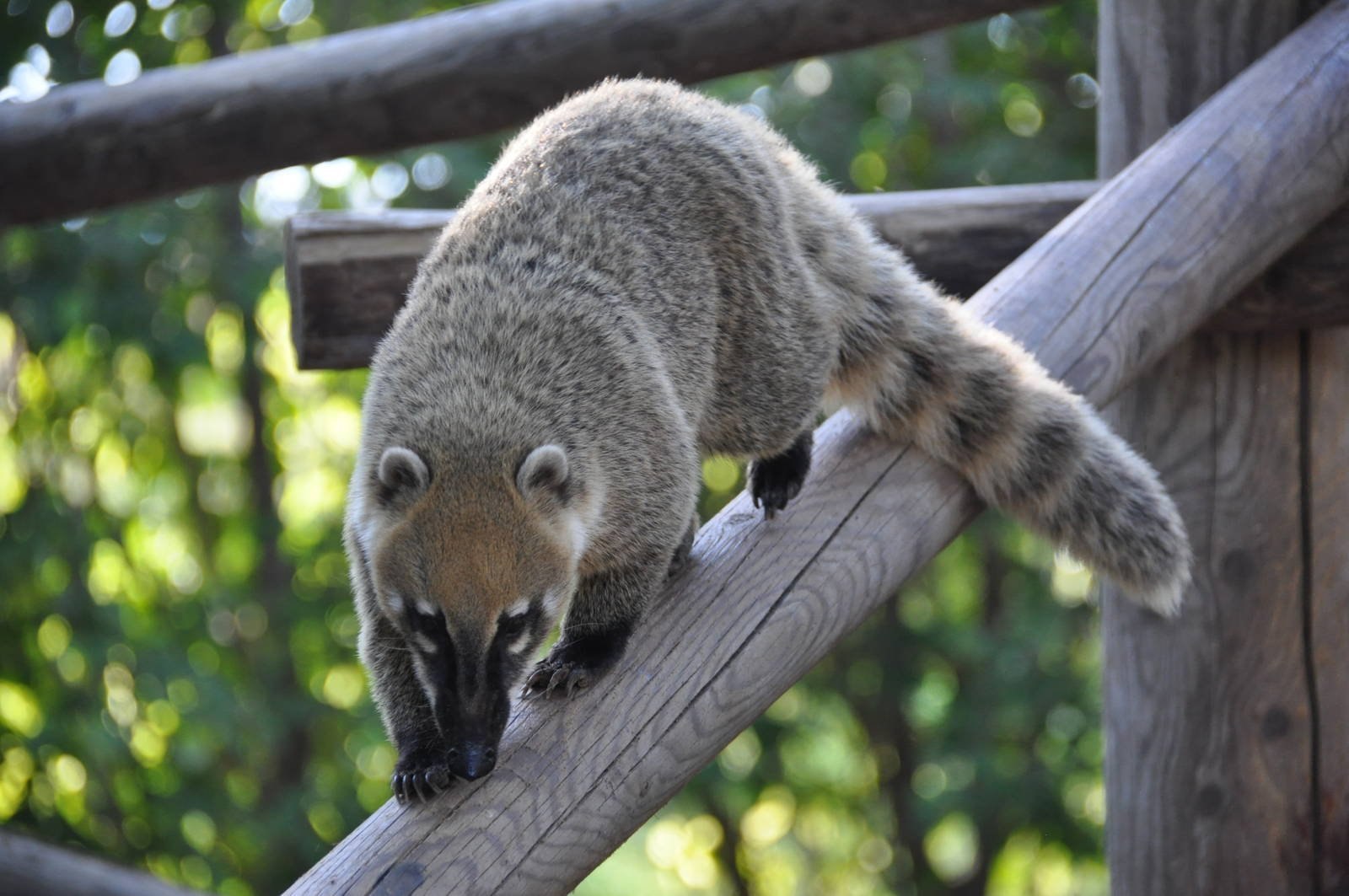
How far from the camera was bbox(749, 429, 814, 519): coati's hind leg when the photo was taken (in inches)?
118

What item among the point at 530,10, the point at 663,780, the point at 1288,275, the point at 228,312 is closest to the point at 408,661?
the point at 663,780

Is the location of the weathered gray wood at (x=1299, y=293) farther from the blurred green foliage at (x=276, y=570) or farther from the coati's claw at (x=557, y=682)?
the blurred green foliage at (x=276, y=570)

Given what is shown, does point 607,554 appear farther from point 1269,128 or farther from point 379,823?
point 1269,128

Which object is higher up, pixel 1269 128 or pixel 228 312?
pixel 1269 128

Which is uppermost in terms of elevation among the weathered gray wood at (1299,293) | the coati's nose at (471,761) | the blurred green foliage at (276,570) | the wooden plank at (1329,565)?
the coati's nose at (471,761)

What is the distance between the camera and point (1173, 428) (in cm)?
351

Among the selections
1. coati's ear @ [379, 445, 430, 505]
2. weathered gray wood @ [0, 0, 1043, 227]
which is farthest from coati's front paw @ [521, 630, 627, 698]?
weathered gray wood @ [0, 0, 1043, 227]

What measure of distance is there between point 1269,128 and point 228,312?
213 inches

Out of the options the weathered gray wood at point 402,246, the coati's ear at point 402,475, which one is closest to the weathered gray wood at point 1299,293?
the weathered gray wood at point 402,246

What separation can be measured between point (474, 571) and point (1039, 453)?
1.41 metres

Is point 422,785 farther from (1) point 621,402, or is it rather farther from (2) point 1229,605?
(2) point 1229,605

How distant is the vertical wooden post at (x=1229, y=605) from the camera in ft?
11.0

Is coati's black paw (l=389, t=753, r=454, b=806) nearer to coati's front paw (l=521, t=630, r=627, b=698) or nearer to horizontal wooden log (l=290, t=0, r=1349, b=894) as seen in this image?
horizontal wooden log (l=290, t=0, r=1349, b=894)

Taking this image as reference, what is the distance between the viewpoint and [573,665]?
8.20 feet
